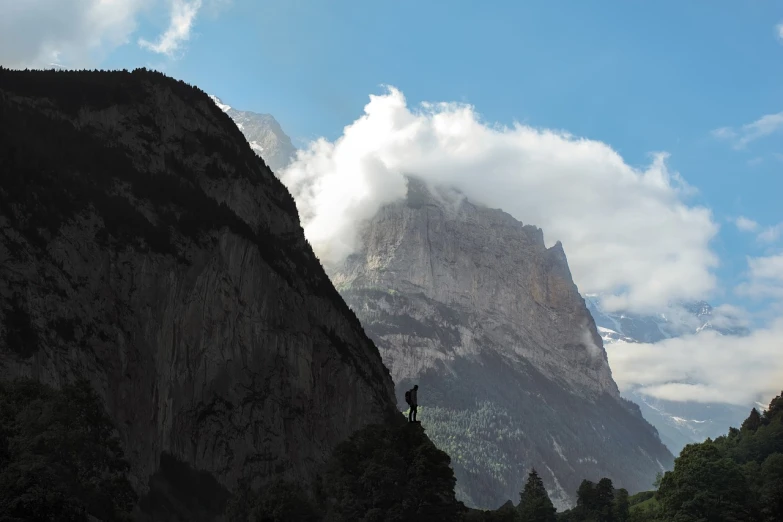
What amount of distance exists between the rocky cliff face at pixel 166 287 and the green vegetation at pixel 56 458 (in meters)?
23.2

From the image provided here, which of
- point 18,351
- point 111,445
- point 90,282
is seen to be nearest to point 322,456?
point 90,282

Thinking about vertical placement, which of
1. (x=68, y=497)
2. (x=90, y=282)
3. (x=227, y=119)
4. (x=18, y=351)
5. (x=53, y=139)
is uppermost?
(x=227, y=119)

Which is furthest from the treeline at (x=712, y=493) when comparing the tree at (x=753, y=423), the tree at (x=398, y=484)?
the tree at (x=753, y=423)

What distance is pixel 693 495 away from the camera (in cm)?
8856

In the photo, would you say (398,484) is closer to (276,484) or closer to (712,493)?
(276,484)

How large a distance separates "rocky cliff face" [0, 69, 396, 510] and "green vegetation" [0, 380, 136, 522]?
76.3 ft

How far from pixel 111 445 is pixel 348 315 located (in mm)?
84485

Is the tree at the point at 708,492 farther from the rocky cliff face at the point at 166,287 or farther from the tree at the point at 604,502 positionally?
the rocky cliff face at the point at 166,287

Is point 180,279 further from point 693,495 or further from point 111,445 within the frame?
point 693,495

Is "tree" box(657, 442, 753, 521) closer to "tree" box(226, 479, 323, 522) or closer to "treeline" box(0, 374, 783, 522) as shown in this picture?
"treeline" box(0, 374, 783, 522)

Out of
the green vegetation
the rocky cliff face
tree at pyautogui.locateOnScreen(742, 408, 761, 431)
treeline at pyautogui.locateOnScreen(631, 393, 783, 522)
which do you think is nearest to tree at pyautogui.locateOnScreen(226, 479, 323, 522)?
the green vegetation

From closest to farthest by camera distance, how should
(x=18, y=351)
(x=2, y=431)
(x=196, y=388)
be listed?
(x=2, y=431) → (x=18, y=351) → (x=196, y=388)

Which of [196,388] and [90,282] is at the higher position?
[90,282]

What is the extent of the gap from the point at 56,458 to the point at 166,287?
178 feet
